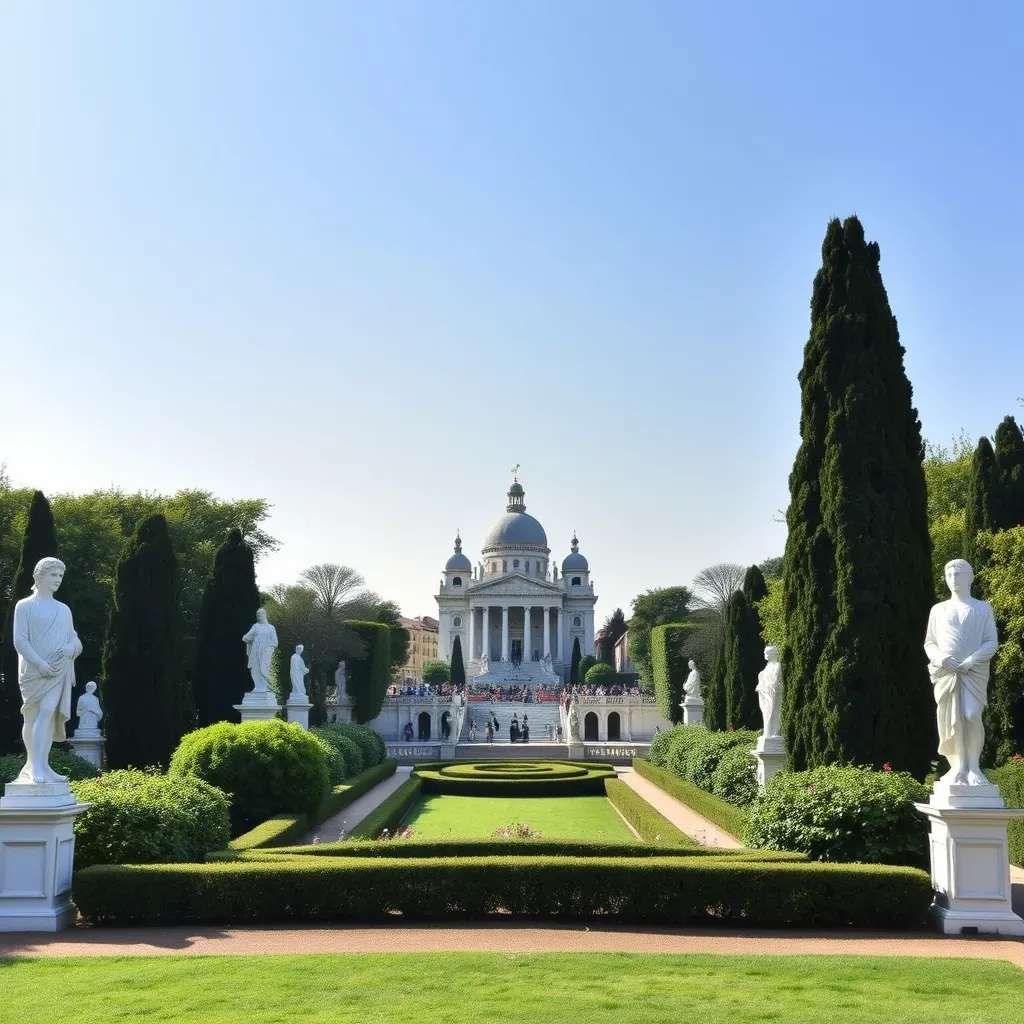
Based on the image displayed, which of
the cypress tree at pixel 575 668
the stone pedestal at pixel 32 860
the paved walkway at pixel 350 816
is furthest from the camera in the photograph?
the cypress tree at pixel 575 668

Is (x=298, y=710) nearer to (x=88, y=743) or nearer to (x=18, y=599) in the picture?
(x=88, y=743)

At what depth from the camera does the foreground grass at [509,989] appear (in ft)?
24.7

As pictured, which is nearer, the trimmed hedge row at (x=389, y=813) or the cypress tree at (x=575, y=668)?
the trimmed hedge row at (x=389, y=813)

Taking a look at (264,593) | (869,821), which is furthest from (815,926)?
(264,593)

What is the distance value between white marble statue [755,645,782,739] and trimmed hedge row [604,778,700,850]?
2.69 metres

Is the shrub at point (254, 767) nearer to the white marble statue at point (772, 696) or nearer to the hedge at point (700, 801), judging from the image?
the hedge at point (700, 801)

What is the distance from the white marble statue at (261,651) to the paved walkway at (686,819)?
9.44m

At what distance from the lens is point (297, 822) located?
61.2ft

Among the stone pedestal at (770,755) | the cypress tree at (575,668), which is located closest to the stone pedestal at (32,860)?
the stone pedestal at (770,755)

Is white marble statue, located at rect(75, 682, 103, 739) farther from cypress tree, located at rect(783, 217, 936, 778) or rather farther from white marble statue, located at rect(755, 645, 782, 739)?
A: cypress tree, located at rect(783, 217, 936, 778)

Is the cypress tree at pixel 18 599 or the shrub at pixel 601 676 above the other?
the cypress tree at pixel 18 599

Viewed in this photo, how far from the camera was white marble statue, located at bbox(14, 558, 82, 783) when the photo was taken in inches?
443

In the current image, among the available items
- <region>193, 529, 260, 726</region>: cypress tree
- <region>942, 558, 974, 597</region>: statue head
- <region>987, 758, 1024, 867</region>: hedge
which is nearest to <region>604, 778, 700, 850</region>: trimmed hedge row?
<region>942, 558, 974, 597</region>: statue head

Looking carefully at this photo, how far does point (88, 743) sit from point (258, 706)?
6832 millimetres
